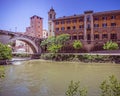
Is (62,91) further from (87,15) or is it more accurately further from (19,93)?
(87,15)

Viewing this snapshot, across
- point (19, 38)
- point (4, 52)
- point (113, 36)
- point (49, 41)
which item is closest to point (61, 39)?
point (49, 41)

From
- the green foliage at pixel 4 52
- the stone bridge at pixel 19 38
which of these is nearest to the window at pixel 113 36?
the stone bridge at pixel 19 38

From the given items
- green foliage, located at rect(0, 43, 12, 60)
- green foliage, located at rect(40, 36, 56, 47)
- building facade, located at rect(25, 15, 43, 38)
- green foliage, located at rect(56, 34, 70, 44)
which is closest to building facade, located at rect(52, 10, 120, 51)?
green foliage, located at rect(56, 34, 70, 44)

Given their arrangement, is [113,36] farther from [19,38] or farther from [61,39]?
[19,38]

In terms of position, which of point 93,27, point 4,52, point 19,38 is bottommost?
point 4,52

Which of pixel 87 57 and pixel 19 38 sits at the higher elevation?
pixel 19 38

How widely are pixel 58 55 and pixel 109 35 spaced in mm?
7208

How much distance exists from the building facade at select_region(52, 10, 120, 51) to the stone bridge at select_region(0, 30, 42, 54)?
4376mm

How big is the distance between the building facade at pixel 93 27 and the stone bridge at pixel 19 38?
4.38 m

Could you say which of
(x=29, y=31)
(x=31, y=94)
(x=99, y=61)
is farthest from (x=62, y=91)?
(x=29, y=31)

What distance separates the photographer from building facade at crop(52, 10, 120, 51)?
23781 millimetres

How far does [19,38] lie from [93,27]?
994 centimetres

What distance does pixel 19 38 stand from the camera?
928 inches

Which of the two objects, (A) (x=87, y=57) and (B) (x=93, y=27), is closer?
(A) (x=87, y=57)
